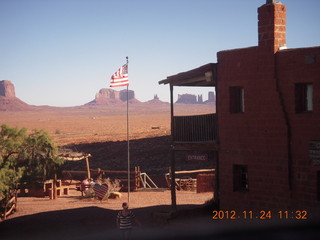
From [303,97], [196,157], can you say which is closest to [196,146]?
[196,157]

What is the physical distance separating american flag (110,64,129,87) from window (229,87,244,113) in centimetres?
870

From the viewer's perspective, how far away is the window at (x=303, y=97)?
14386mm

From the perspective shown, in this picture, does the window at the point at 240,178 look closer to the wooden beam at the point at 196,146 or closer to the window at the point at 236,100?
the wooden beam at the point at 196,146

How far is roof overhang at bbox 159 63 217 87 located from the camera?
16875mm

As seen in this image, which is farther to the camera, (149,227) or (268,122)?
(149,227)

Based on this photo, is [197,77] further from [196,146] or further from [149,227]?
[149,227]

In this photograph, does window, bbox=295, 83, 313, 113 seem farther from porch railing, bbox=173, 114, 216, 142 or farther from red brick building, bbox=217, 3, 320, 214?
porch railing, bbox=173, 114, 216, 142

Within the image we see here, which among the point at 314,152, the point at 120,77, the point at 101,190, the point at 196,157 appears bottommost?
the point at 101,190

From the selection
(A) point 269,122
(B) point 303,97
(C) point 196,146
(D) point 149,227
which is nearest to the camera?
(B) point 303,97

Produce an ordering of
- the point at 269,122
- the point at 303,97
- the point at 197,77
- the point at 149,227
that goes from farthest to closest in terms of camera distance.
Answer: the point at 197,77, the point at 149,227, the point at 269,122, the point at 303,97

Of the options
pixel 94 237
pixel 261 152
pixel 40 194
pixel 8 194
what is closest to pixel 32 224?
pixel 8 194

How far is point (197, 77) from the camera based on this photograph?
18188 millimetres

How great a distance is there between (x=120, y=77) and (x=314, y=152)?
1247 cm

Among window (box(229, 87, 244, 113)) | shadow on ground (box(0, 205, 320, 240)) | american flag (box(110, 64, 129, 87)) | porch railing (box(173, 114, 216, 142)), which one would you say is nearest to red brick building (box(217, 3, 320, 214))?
window (box(229, 87, 244, 113))
